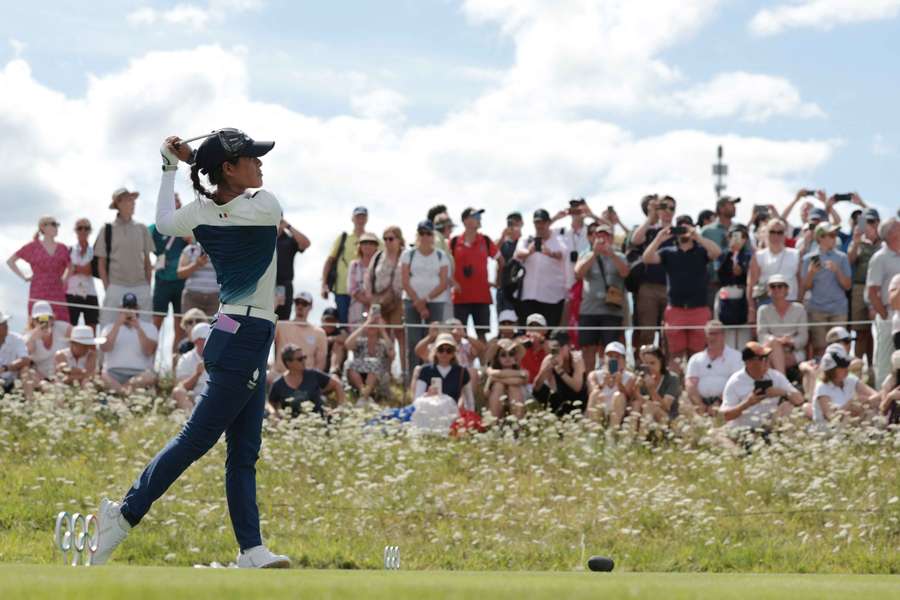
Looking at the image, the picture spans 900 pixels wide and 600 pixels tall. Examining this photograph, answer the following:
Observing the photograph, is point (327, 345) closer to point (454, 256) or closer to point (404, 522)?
point (454, 256)

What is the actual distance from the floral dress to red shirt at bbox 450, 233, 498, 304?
4.92 m

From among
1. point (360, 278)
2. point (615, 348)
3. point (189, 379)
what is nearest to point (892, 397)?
point (615, 348)

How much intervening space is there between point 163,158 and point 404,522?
288 inches

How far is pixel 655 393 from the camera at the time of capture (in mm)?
16000

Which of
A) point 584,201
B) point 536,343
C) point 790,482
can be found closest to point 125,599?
point 790,482

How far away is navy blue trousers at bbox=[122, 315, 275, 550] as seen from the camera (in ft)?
24.0

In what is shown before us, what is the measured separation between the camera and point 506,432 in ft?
52.2

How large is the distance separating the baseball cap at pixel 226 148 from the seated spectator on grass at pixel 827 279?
10952 millimetres

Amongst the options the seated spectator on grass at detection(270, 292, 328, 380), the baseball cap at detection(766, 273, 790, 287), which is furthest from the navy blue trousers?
the baseball cap at detection(766, 273, 790, 287)

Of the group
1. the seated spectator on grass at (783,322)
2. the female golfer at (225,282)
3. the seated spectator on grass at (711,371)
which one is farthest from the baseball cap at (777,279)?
the female golfer at (225,282)

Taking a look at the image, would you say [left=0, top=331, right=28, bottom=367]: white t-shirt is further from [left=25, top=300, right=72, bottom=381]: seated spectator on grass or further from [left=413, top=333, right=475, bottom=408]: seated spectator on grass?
[left=413, top=333, right=475, bottom=408]: seated spectator on grass

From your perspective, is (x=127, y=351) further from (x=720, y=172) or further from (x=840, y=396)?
(x=720, y=172)

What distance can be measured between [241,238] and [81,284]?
37.6 ft

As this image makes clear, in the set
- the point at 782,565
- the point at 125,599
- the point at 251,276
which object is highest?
the point at 251,276
